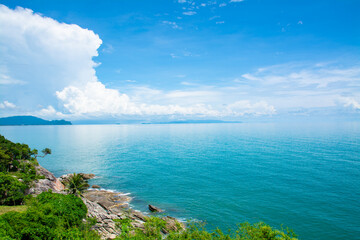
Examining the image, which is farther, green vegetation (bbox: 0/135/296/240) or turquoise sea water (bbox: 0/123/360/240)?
turquoise sea water (bbox: 0/123/360/240)

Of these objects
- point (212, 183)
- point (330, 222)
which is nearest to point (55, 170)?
point (212, 183)

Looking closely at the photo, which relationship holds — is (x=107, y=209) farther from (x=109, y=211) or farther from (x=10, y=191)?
(x=10, y=191)

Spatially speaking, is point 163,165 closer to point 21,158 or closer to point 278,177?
point 278,177

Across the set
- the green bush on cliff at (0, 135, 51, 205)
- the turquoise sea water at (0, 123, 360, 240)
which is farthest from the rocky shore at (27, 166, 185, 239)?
the turquoise sea water at (0, 123, 360, 240)

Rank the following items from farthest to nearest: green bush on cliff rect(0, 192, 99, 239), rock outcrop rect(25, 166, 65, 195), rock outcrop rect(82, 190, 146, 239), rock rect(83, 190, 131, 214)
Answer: rock outcrop rect(25, 166, 65, 195), rock rect(83, 190, 131, 214), rock outcrop rect(82, 190, 146, 239), green bush on cliff rect(0, 192, 99, 239)

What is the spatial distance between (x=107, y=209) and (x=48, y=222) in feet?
77.7

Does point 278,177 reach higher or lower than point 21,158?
lower

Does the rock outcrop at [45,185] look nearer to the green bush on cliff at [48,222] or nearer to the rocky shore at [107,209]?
the rocky shore at [107,209]

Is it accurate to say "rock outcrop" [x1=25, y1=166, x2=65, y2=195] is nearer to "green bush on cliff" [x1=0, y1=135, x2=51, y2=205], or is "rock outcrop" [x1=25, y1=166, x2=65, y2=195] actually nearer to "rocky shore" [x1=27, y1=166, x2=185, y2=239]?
"rocky shore" [x1=27, y1=166, x2=185, y2=239]

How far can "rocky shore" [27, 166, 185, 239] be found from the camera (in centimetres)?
4166

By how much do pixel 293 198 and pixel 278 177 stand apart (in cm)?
1811

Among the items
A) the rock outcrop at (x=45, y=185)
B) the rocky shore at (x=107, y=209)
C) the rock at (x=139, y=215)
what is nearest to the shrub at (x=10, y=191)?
the rock outcrop at (x=45, y=185)

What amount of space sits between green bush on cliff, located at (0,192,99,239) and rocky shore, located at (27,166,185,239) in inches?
190

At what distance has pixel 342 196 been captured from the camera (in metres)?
56.2
